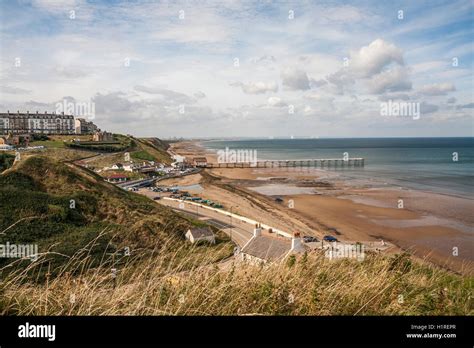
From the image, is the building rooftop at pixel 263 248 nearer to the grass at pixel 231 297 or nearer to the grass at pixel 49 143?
the grass at pixel 231 297

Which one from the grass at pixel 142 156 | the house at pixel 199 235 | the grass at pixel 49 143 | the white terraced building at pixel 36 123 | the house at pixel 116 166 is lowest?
the house at pixel 199 235

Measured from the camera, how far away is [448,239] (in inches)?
1097

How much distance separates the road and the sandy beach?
10.2 feet

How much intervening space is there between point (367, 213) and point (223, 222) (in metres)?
15.8

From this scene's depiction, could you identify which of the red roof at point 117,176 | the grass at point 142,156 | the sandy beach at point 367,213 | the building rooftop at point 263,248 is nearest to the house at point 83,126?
the grass at point 142,156

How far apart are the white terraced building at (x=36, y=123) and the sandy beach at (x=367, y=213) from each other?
6785cm

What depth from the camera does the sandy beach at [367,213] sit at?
27.1 m

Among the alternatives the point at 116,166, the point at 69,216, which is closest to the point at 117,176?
the point at 116,166

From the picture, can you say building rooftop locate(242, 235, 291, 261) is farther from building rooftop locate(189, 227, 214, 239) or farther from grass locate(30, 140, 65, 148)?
grass locate(30, 140, 65, 148)

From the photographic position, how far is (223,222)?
33719 mm

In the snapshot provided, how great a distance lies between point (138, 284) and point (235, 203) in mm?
40549
